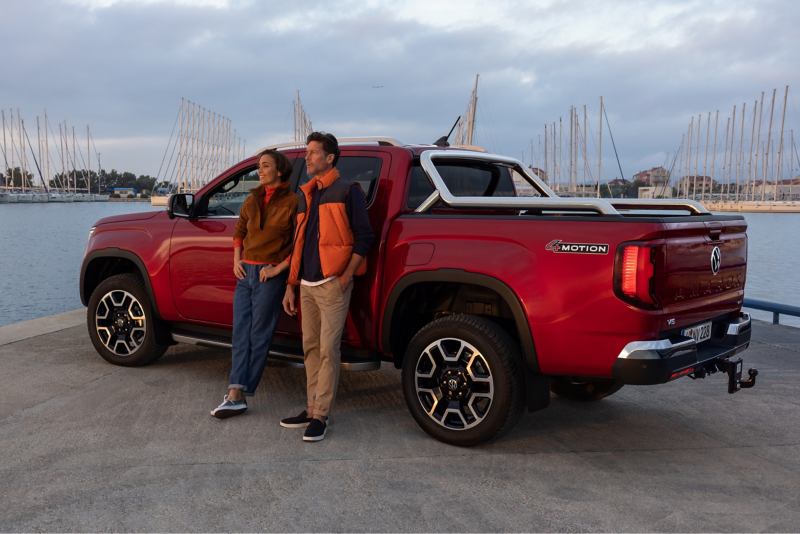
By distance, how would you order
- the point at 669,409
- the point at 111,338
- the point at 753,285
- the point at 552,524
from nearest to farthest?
1. the point at 552,524
2. the point at 669,409
3. the point at 111,338
4. the point at 753,285

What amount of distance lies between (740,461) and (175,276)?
4.28 metres

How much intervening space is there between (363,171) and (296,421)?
5.81 feet

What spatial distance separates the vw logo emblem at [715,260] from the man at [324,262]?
6.65 ft

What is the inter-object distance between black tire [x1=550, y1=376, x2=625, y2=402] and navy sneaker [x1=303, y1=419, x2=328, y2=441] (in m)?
1.73

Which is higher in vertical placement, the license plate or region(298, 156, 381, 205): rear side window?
region(298, 156, 381, 205): rear side window

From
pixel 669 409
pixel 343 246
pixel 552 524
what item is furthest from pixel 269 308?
pixel 669 409

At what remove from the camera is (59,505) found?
11.3 feet

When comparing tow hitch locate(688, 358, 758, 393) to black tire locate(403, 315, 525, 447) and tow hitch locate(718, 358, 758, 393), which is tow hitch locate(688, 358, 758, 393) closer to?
tow hitch locate(718, 358, 758, 393)

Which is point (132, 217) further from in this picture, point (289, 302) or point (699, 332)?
point (699, 332)

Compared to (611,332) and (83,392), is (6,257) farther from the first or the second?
(611,332)

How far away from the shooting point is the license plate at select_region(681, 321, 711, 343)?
3975mm

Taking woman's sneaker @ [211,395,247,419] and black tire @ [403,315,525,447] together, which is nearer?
black tire @ [403,315,525,447]

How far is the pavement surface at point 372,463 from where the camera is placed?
336 centimetres

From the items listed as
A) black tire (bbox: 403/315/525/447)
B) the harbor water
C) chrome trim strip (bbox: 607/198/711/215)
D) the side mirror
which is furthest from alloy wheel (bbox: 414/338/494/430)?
the harbor water
